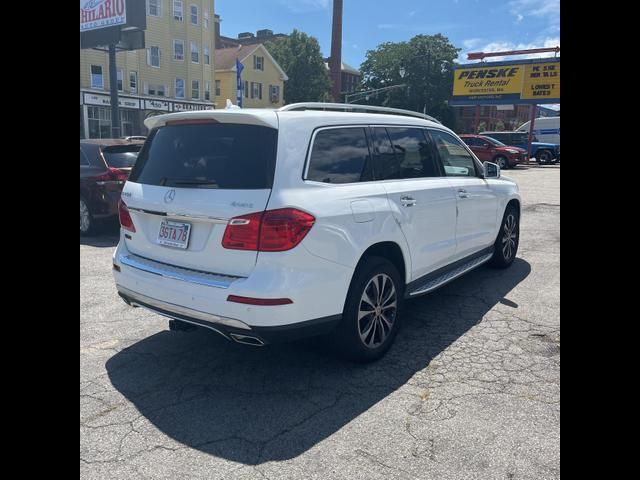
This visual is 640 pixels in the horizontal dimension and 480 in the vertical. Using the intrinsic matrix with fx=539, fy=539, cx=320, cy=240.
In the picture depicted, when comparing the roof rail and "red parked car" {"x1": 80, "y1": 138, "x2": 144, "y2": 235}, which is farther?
"red parked car" {"x1": 80, "y1": 138, "x2": 144, "y2": 235}

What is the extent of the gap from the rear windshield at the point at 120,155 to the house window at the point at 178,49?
1575 inches

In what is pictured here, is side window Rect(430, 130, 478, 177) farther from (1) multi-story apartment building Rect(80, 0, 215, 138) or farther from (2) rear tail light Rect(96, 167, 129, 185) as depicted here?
(1) multi-story apartment building Rect(80, 0, 215, 138)

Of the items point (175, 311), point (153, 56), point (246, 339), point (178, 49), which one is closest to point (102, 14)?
point (153, 56)

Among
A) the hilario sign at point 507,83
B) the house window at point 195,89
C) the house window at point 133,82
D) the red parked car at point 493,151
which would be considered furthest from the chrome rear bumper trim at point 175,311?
the house window at point 195,89

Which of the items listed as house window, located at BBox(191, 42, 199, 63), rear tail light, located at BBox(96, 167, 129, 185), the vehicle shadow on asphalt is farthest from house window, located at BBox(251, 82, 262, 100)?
the vehicle shadow on asphalt

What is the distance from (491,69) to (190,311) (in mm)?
34537

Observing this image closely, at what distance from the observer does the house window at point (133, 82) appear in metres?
41.5

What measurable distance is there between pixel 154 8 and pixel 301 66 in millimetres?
24156

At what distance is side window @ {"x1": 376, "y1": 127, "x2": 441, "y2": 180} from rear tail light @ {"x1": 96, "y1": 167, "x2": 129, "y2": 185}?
5.05 metres

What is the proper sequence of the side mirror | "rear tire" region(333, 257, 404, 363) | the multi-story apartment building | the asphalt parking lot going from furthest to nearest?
the multi-story apartment building → the side mirror → "rear tire" region(333, 257, 404, 363) → the asphalt parking lot

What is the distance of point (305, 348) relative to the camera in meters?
4.25

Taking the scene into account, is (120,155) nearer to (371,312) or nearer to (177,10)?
(371,312)

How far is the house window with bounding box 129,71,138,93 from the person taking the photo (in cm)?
4147

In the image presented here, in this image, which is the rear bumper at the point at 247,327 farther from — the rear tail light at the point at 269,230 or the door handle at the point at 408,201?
the door handle at the point at 408,201
